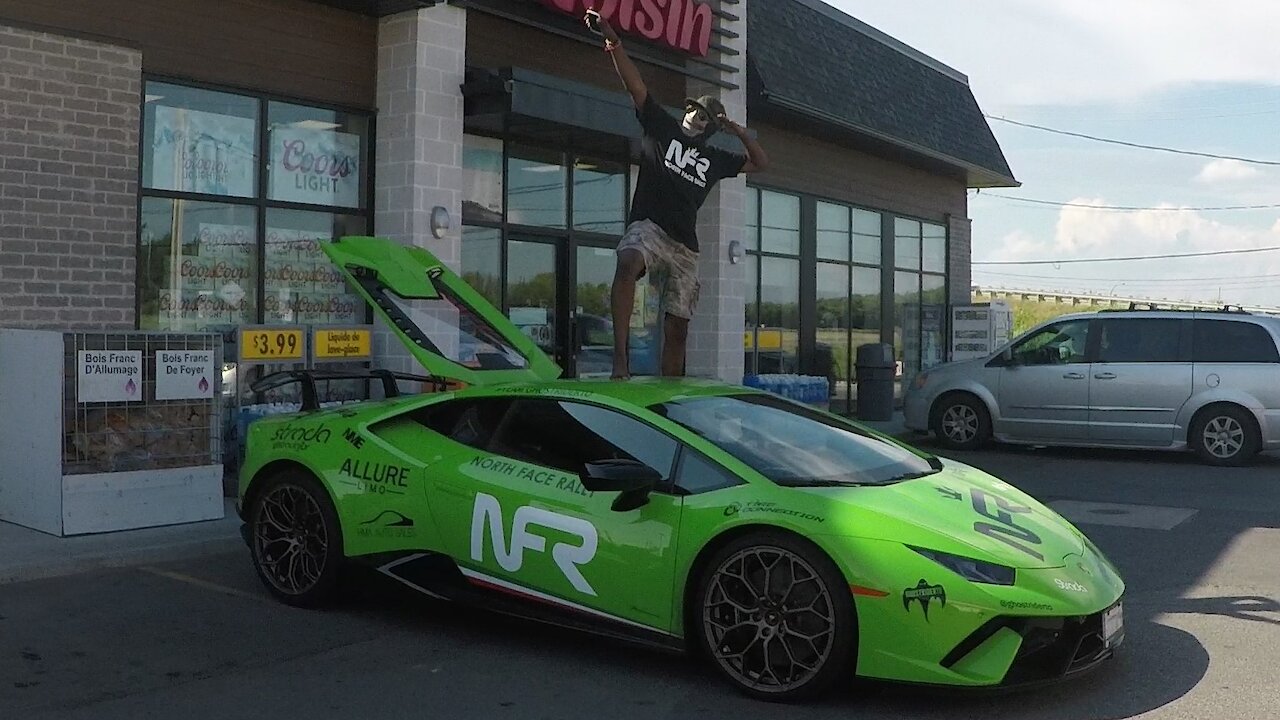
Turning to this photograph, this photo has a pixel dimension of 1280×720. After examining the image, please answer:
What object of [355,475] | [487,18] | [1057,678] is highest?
[487,18]

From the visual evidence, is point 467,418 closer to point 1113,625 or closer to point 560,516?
point 560,516

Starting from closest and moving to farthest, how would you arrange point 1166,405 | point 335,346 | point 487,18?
point 335,346 → point 487,18 → point 1166,405

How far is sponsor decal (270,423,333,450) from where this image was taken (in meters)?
6.35

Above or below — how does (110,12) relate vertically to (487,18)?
below

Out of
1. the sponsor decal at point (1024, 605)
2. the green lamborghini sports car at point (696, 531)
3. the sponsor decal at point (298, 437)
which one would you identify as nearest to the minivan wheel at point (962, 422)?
the green lamborghini sports car at point (696, 531)

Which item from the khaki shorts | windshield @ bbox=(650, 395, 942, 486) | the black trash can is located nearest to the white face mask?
the khaki shorts

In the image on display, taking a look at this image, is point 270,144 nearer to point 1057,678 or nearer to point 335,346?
point 335,346

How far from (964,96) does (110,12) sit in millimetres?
16288

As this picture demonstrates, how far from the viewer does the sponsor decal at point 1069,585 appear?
482 cm

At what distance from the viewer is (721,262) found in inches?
606

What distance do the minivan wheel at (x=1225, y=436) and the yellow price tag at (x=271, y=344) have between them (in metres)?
9.54

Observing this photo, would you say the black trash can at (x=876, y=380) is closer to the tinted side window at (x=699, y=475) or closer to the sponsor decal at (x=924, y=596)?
the tinted side window at (x=699, y=475)

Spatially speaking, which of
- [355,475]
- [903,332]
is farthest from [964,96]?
[355,475]

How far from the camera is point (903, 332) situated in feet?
69.0
